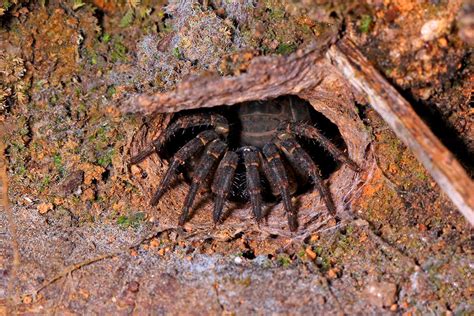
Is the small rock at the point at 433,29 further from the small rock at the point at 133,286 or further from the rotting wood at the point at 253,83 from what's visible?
the small rock at the point at 133,286

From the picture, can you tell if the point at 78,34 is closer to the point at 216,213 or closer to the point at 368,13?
the point at 216,213

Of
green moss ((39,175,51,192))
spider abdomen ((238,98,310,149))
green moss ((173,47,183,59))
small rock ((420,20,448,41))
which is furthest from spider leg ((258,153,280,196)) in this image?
green moss ((39,175,51,192))

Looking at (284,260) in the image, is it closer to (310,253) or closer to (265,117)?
(310,253)

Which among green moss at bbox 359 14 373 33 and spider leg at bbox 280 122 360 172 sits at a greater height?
green moss at bbox 359 14 373 33

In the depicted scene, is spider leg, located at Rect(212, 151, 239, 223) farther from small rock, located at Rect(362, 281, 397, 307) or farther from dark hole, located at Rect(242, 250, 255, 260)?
Result: small rock, located at Rect(362, 281, 397, 307)

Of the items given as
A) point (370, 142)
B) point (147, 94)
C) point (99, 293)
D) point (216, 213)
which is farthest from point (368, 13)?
point (99, 293)

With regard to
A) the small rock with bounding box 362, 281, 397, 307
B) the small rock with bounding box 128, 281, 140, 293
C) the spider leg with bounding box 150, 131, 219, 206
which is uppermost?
the small rock with bounding box 362, 281, 397, 307

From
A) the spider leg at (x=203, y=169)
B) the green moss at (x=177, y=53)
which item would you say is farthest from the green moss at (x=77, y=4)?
the spider leg at (x=203, y=169)
